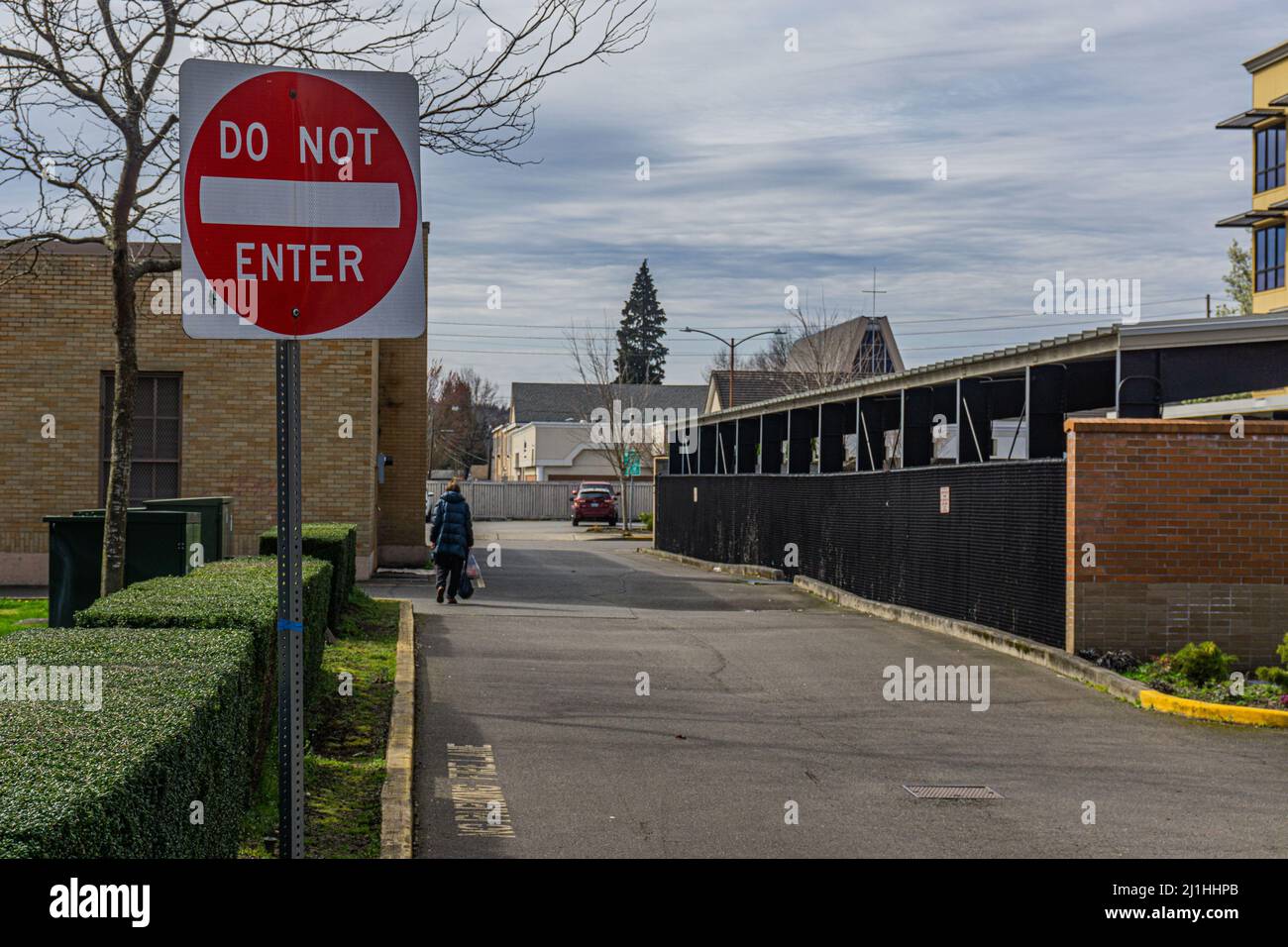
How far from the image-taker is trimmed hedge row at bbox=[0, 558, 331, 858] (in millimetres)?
3408

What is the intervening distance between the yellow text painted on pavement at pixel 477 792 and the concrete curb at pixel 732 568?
18899 millimetres

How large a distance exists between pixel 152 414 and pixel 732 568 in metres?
13.8

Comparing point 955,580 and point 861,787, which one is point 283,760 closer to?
point 861,787

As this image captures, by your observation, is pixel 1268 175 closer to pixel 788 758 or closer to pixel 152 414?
pixel 152 414

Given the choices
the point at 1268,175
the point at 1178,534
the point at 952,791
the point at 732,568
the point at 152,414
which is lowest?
the point at 732,568

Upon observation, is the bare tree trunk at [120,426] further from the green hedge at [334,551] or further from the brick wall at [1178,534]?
the brick wall at [1178,534]

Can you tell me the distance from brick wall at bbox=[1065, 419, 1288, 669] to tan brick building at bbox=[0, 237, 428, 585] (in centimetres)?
1273

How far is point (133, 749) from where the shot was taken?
3977 millimetres

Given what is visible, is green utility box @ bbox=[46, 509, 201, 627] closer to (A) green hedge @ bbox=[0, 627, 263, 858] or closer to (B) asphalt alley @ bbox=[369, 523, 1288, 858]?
(B) asphalt alley @ bbox=[369, 523, 1288, 858]

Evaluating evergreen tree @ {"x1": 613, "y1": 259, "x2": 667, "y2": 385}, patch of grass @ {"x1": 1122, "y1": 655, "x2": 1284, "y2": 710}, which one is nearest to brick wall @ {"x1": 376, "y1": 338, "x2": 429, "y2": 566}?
patch of grass @ {"x1": 1122, "y1": 655, "x2": 1284, "y2": 710}

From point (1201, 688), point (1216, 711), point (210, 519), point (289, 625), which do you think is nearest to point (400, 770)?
point (289, 625)

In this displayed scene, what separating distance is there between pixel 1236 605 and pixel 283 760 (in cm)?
1224

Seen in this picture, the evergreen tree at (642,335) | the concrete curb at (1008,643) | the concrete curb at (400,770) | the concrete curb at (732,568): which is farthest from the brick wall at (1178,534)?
the evergreen tree at (642,335)
